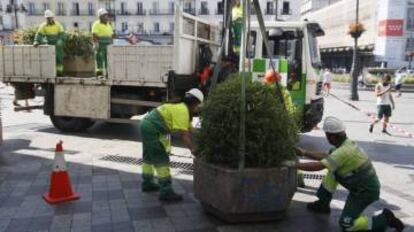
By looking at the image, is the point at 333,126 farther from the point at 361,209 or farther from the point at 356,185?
the point at 361,209

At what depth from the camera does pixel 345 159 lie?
180 inches

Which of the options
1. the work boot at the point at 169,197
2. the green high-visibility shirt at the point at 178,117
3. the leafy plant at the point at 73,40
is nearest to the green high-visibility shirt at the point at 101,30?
the leafy plant at the point at 73,40

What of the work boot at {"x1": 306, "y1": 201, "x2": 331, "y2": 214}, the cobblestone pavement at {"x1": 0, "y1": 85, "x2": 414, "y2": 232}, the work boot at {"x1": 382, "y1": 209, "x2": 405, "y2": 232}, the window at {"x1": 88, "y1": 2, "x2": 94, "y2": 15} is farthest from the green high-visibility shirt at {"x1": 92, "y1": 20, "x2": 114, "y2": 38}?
the window at {"x1": 88, "y1": 2, "x2": 94, "y2": 15}

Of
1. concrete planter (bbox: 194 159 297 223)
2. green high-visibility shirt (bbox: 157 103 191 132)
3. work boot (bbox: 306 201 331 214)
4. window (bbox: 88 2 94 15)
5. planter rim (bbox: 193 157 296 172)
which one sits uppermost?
window (bbox: 88 2 94 15)

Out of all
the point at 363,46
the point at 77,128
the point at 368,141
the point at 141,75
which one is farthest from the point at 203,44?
the point at 363,46

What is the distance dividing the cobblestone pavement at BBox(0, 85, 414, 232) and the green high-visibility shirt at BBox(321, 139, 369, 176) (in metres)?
0.71

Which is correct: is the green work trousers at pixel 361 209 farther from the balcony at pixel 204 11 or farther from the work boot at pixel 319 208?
the balcony at pixel 204 11

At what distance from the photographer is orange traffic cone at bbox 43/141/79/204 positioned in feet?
18.3

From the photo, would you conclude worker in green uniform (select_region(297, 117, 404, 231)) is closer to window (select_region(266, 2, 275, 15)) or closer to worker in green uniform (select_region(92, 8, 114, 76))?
worker in green uniform (select_region(92, 8, 114, 76))

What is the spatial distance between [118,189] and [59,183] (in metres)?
0.82

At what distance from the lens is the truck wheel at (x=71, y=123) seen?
10523 millimetres

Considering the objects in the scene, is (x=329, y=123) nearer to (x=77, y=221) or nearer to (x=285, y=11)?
(x=77, y=221)

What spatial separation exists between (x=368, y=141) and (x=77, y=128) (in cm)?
651

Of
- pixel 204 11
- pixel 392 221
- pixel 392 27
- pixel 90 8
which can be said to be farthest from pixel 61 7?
pixel 392 221
